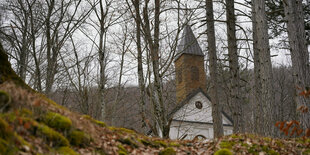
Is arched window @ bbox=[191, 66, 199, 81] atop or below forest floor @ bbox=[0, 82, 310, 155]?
atop

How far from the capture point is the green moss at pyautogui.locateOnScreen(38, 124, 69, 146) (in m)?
3.76

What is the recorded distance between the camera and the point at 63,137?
156 inches

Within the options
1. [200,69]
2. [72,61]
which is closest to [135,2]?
[72,61]

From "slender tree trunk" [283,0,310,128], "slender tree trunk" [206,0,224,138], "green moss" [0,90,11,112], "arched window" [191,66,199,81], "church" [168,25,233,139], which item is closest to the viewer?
"green moss" [0,90,11,112]

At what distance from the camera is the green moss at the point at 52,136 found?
376 centimetres

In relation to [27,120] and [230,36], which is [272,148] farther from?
[230,36]

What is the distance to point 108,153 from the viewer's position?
171 inches

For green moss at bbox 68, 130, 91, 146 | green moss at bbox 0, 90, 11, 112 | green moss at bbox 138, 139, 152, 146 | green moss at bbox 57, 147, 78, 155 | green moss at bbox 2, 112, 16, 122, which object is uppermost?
green moss at bbox 0, 90, 11, 112

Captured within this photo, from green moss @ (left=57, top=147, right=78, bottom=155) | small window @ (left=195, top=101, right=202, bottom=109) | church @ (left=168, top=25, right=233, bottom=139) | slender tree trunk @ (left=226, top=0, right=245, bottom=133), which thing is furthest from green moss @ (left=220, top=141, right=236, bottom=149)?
small window @ (left=195, top=101, right=202, bottom=109)

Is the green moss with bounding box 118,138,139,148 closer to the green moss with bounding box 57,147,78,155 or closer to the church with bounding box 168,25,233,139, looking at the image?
the green moss with bounding box 57,147,78,155

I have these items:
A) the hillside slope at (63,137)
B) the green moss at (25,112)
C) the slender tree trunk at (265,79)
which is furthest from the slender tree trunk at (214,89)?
the green moss at (25,112)

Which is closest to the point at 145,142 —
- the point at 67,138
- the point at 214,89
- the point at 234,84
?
the point at 67,138

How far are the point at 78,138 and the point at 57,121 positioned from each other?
0.40 m

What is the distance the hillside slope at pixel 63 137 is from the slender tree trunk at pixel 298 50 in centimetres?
239
